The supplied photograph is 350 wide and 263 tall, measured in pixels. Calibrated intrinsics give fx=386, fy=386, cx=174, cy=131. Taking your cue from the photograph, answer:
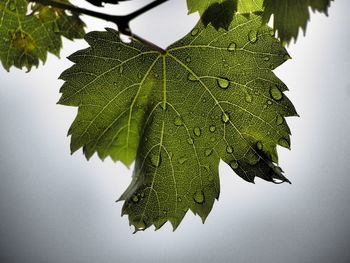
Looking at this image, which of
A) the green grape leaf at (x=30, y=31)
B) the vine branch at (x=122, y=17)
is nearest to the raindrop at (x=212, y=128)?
the vine branch at (x=122, y=17)

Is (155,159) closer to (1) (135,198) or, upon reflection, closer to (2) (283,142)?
(1) (135,198)

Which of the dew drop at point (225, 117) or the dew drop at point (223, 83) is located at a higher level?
the dew drop at point (223, 83)

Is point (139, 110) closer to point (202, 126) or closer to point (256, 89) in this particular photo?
point (202, 126)

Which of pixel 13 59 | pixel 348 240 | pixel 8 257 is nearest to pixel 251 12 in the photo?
pixel 13 59

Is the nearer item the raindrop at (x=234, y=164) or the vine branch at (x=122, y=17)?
the vine branch at (x=122, y=17)

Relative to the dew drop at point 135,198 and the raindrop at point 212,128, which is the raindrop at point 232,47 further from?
the dew drop at point 135,198

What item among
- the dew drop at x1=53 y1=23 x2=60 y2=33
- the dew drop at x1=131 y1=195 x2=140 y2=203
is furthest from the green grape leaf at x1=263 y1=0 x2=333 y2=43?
the dew drop at x1=53 y1=23 x2=60 y2=33

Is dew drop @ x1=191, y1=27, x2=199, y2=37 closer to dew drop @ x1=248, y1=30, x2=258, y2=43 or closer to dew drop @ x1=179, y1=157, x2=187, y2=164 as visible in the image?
dew drop @ x1=248, y1=30, x2=258, y2=43

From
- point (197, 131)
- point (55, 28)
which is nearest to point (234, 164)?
point (197, 131)
